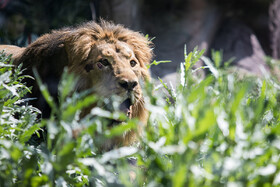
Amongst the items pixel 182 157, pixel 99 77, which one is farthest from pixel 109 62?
pixel 182 157

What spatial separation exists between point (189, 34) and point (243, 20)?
4.12 feet

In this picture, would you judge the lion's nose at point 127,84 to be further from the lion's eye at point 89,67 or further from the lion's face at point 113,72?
the lion's eye at point 89,67

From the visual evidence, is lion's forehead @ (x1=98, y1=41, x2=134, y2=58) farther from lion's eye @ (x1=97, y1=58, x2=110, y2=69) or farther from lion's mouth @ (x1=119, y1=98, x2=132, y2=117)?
lion's mouth @ (x1=119, y1=98, x2=132, y2=117)

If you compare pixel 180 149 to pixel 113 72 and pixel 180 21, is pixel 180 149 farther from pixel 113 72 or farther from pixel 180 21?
pixel 180 21

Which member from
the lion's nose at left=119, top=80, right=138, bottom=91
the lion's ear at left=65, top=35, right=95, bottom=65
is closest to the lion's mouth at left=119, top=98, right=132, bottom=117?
the lion's nose at left=119, top=80, right=138, bottom=91

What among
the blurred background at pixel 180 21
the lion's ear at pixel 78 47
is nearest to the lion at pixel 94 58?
the lion's ear at pixel 78 47

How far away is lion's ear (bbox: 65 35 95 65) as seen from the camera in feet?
8.52

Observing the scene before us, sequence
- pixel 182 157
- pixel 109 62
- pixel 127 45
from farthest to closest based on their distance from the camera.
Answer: pixel 127 45, pixel 109 62, pixel 182 157

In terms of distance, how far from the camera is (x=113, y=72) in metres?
2.39

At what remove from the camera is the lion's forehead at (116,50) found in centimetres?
250

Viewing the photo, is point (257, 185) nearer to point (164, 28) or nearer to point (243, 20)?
point (164, 28)

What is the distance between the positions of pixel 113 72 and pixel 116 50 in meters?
0.24

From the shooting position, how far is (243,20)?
657cm

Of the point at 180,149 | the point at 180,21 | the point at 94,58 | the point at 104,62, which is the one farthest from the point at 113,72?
the point at 180,21
